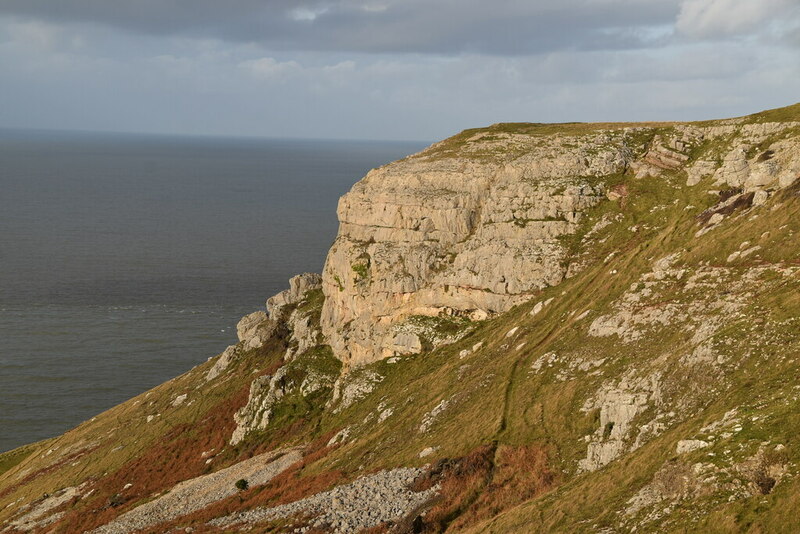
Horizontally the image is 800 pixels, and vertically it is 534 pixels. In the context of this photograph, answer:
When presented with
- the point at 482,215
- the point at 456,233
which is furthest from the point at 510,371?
the point at 456,233

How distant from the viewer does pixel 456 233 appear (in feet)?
241

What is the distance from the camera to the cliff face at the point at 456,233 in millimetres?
67625

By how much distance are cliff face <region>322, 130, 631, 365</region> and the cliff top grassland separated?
0.83 ft

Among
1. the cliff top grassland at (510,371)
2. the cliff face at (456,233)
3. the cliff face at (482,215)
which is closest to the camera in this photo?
the cliff top grassland at (510,371)

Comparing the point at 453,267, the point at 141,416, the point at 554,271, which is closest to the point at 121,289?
the point at 141,416

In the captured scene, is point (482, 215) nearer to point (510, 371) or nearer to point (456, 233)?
point (456, 233)

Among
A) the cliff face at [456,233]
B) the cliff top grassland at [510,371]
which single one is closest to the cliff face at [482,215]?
the cliff face at [456,233]

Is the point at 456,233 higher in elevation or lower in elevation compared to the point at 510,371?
higher

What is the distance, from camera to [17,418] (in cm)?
10500

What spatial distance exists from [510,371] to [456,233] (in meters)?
26.0

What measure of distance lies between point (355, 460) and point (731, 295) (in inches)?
1091

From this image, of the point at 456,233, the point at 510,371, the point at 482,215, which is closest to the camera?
the point at 510,371

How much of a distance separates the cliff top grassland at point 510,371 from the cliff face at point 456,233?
25 centimetres

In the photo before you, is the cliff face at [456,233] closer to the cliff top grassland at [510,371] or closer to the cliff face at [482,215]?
the cliff face at [482,215]
